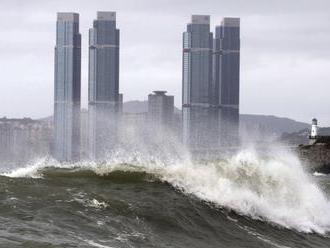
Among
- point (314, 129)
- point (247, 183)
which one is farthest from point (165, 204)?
point (314, 129)

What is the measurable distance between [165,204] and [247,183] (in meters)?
5.25

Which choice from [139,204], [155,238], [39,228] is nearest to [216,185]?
[139,204]

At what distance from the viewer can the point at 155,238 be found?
20422 mm

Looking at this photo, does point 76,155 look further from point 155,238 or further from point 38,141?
point 155,238

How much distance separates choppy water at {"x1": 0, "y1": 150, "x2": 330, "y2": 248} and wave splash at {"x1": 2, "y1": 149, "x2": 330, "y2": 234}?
44 mm

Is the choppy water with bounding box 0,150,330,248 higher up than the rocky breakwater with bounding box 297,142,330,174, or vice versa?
the choppy water with bounding box 0,150,330,248

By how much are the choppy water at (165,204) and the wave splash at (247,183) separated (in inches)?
1.7

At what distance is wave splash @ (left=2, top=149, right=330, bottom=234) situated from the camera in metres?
27.2

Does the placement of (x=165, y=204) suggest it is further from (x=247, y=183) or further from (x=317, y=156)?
(x=317, y=156)

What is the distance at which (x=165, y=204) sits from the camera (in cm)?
2497

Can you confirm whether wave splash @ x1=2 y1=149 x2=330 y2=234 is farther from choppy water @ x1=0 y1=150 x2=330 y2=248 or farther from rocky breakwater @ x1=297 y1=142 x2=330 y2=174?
rocky breakwater @ x1=297 y1=142 x2=330 y2=174

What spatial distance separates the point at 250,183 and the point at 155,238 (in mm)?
9503

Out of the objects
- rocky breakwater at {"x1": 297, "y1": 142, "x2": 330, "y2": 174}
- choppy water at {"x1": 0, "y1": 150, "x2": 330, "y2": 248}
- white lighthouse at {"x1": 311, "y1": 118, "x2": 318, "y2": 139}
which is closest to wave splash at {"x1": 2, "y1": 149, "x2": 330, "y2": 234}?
choppy water at {"x1": 0, "y1": 150, "x2": 330, "y2": 248}

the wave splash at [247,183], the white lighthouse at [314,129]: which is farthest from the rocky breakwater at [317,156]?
the wave splash at [247,183]
